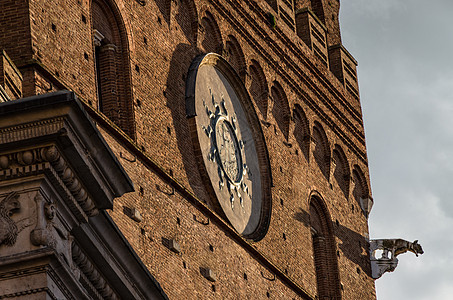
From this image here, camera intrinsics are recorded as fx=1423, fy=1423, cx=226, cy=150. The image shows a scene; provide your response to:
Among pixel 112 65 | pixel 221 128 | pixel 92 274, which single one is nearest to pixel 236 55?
pixel 221 128

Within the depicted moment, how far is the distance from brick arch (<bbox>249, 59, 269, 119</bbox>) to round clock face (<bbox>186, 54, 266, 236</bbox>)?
749 millimetres

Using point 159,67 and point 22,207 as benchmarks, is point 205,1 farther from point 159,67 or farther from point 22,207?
point 22,207

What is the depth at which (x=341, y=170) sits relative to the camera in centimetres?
2528

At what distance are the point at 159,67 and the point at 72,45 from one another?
93.8 inches

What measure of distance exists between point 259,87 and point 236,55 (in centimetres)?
89

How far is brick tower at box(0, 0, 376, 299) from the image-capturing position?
1647 centimetres

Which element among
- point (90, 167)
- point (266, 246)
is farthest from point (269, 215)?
point (90, 167)

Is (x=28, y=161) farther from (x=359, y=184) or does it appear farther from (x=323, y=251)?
(x=359, y=184)

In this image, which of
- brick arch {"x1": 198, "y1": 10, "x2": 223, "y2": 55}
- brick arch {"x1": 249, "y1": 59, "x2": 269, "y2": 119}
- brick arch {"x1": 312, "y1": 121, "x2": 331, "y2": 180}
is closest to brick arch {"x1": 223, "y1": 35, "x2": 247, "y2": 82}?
brick arch {"x1": 249, "y1": 59, "x2": 269, "y2": 119}

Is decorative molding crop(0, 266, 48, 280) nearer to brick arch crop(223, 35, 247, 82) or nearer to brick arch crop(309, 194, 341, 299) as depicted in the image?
brick arch crop(223, 35, 247, 82)

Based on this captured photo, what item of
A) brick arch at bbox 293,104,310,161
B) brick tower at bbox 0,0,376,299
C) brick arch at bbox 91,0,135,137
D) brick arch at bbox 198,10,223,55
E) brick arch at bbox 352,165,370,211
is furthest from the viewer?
brick arch at bbox 352,165,370,211

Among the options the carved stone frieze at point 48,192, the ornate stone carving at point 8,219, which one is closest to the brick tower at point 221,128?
the carved stone frieze at point 48,192

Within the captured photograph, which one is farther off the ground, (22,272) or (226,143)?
(226,143)

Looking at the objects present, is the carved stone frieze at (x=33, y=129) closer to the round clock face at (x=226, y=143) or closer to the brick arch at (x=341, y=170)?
the round clock face at (x=226, y=143)
